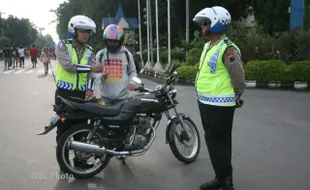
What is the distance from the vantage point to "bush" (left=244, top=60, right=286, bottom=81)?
12.4 meters

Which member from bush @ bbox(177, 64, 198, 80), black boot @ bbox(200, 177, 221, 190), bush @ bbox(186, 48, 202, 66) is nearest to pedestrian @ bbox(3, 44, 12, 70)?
bush @ bbox(186, 48, 202, 66)

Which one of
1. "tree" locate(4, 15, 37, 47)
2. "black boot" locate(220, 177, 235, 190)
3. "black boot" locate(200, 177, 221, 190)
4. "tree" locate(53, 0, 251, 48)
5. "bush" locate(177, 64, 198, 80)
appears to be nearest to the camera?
"black boot" locate(220, 177, 235, 190)

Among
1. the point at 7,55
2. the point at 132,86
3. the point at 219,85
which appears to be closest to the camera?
the point at 219,85

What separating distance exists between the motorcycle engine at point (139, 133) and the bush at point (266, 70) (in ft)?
28.6

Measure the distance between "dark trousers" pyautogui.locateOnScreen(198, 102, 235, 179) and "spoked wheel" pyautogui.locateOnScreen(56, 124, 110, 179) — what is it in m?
1.33

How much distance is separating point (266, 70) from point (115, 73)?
28.6 feet

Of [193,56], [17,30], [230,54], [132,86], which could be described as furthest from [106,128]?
[17,30]

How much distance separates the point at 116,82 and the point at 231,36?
10.7m

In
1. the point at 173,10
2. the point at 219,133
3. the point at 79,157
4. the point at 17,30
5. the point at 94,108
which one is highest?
the point at 17,30

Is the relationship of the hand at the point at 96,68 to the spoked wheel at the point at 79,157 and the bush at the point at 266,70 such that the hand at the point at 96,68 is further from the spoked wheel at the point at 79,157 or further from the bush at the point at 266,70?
the bush at the point at 266,70

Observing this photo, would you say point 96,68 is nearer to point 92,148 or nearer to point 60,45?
point 60,45

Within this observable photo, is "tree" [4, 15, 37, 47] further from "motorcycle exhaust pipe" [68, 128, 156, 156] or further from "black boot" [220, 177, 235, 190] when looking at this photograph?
"black boot" [220, 177, 235, 190]

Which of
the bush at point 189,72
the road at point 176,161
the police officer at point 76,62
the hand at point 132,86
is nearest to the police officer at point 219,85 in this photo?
the road at point 176,161

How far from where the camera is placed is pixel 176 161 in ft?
16.8
